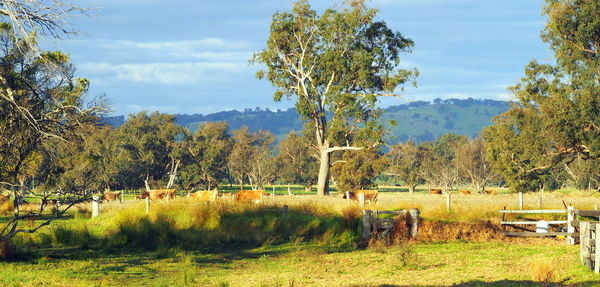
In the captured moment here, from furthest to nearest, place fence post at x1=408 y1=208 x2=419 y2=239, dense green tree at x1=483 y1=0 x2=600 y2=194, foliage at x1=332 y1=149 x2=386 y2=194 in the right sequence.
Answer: foliage at x1=332 y1=149 x2=386 y2=194 → dense green tree at x1=483 y1=0 x2=600 y2=194 → fence post at x1=408 y1=208 x2=419 y2=239

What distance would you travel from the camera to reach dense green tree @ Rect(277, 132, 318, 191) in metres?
118

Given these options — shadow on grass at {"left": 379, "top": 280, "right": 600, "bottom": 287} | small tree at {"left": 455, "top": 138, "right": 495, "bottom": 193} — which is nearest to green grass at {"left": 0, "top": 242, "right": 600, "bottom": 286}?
shadow on grass at {"left": 379, "top": 280, "right": 600, "bottom": 287}

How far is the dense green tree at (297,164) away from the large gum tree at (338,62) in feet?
213

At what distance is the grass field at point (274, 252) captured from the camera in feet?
57.3

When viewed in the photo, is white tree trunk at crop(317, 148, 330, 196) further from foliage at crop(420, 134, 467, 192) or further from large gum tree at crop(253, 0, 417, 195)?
foliage at crop(420, 134, 467, 192)

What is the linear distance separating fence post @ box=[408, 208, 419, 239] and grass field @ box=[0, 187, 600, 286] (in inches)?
15.2

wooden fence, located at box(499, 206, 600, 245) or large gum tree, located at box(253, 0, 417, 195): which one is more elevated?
large gum tree, located at box(253, 0, 417, 195)

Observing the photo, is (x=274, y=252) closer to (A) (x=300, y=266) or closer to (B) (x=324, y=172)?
(A) (x=300, y=266)

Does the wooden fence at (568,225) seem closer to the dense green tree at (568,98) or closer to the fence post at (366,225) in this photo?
the fence post at (366,225)

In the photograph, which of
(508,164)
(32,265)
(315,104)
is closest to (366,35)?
(315,104)

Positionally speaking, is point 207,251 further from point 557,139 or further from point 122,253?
point 557,139

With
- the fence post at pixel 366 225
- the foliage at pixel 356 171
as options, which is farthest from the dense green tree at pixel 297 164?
the fence post at pixel 366 225

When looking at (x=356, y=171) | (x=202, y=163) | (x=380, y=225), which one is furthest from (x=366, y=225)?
(x=202, y=163)

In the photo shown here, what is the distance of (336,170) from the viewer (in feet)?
273
